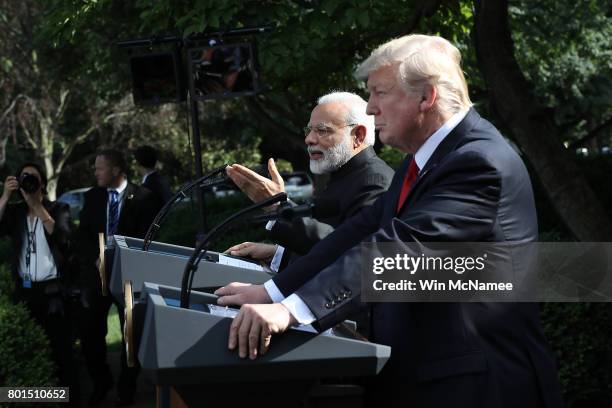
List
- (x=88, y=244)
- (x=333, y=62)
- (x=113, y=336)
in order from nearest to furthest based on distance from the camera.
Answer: (x=88, y=244), (x=113, y=336), (x=333, y=62)

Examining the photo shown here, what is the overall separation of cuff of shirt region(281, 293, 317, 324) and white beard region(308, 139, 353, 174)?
6.00 ft

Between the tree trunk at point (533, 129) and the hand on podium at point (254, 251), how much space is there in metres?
3.44

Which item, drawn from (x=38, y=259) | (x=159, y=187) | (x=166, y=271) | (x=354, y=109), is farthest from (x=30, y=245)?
(x=166, y=271)

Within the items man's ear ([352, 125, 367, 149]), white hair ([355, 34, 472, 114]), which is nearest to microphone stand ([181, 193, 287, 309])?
white hair ([355, 34, 472, 114])

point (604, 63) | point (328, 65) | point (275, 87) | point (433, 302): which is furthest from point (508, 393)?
point (604, 63)

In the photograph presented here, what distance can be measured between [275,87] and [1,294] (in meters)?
6.05

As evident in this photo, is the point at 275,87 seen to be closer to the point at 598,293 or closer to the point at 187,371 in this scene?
the point at 598,293

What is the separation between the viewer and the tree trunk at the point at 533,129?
22.3 ft

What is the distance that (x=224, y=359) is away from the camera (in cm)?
218

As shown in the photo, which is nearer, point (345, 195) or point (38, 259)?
point (345, 195)

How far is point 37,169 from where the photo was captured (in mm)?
7246

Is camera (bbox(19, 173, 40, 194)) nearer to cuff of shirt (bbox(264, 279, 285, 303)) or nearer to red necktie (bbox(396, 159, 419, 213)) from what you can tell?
cuff of shirt (bbox(264, 279, 285, 303))

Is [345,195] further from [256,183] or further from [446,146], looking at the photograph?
[446,146]

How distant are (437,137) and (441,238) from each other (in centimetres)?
38
